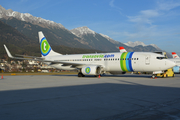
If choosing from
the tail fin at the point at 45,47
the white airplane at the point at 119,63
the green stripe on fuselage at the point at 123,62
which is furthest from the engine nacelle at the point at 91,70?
the tail fin at the point at 45,47

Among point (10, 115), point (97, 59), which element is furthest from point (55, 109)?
point (97, 59)

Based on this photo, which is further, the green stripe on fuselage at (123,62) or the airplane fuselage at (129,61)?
the green stripe on fuselage at (123,62)

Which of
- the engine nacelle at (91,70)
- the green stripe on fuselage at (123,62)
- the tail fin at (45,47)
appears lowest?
the engine nacelle at (91,70)

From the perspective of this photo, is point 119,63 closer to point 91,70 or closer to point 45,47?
point 91,70

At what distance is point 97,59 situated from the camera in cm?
2748

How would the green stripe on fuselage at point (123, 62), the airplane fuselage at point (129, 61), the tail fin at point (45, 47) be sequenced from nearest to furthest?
the airplane fuselage at point (129, 61) → the green stripe on fuselage at point (123, 62) → the tail fin at point (45, 47)

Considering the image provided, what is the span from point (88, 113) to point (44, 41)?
2898 cm

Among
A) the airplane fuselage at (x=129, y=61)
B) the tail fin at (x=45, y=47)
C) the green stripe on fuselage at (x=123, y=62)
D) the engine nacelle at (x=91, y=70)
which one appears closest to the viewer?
the airplane fuselage at (x=129, y=61)

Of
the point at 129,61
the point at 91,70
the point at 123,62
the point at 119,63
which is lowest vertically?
the point at 91,70

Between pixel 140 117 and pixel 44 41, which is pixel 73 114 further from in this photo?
pixel 44 41

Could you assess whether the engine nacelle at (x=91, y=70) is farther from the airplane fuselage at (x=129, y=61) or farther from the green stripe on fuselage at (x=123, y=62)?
the green stripe on fuselage at (x=123, y=62)

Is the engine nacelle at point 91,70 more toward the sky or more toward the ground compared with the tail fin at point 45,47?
more toward the ground

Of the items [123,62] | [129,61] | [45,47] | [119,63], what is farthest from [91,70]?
[45,47]

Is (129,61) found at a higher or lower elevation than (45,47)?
lower
